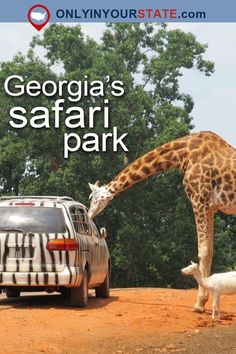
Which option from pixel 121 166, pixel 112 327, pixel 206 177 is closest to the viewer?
pixel 112 327

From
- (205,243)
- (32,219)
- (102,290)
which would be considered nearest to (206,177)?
(205,243)

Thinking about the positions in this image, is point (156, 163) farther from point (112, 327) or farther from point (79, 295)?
point (112, 327)

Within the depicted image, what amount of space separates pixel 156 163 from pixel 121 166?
24.9m

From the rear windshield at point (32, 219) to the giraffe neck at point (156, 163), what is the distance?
308 centimetres

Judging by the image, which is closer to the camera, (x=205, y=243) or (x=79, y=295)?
(x=79, y=295)

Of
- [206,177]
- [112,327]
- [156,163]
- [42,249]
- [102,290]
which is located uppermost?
[156,163]

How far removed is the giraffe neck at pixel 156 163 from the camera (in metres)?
17.0

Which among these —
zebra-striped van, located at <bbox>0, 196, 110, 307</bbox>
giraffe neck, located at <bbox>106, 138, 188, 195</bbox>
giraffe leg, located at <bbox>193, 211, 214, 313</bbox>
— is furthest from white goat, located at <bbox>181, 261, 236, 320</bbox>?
giraffe neck, located at <bbox>106, 138, 188, 195</bbox>

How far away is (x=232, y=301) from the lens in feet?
59.0

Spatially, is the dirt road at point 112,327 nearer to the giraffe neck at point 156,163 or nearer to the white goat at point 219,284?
the white goat at point 219,284

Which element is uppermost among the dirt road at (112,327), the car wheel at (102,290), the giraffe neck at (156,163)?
the giraffe neck at (156,163)

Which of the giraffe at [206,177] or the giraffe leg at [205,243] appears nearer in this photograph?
the giraffe leg at [205,243]

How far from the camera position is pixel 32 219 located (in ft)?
48.8

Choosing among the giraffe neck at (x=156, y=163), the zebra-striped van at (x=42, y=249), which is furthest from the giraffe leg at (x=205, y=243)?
the zebra-striped van at (x=42, y=249)
